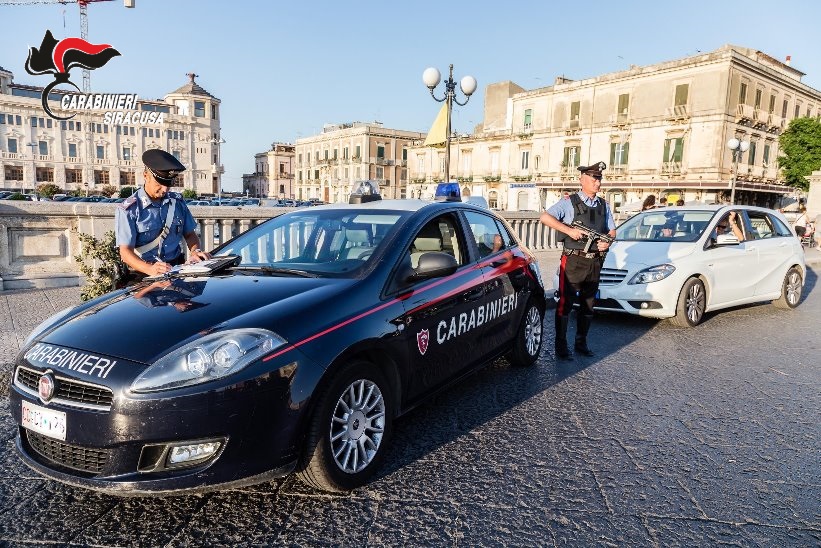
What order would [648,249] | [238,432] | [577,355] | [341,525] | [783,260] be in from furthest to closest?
[783,260], [648,249], [577,355], [341,525], [238,432]

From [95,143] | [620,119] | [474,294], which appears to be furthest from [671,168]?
[95,143]

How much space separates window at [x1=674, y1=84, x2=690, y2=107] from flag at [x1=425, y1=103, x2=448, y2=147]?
32919mm

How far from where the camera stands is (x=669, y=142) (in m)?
40.3

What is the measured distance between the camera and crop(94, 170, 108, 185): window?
79438mm

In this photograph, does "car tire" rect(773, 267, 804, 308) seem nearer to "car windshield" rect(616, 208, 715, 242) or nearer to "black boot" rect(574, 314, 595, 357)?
"car windshield" rect(616, 208, 715, 242)

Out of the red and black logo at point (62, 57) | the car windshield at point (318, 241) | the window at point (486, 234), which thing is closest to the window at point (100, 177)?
the red and black logo at point (62, 57)

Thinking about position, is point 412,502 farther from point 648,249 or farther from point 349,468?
point 648,249

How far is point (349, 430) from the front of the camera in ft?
9.39

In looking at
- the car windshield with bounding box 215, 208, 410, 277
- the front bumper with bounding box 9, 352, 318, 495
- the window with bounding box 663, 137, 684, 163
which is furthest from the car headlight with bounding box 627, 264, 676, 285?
the window with bounding box 663, 137, 684, 163

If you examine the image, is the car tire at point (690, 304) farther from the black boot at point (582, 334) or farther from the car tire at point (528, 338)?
the car tire at point (528, 338)

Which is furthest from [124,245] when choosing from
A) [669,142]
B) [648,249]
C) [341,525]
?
[669,142]

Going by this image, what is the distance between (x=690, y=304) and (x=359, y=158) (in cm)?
7410

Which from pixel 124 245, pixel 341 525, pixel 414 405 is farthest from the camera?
pixel 124 245

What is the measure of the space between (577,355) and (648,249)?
2399mm
